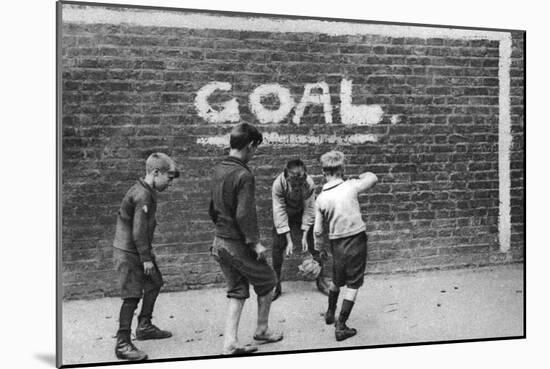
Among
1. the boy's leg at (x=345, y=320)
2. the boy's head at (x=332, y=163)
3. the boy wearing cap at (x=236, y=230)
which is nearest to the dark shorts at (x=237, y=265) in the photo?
the boy wearing cap at (x=236, y=230)

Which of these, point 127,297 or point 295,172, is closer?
point 127,297

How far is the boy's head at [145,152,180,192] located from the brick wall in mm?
42

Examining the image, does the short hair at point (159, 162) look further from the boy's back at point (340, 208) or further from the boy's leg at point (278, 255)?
the boy's back at point (340, 208)

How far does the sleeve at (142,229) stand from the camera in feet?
17.8

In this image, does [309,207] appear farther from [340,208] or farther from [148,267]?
[148,267]

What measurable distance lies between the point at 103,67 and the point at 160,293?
4.32 ft

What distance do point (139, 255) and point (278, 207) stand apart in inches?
34.6

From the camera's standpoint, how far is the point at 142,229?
5.45 meters

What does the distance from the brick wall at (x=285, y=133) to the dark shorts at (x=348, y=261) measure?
9 cm

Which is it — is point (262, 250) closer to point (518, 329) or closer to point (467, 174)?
point (467, 174)

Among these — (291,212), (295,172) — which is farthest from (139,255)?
(295,172)

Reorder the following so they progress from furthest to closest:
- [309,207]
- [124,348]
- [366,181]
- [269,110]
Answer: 1. [366,181]
2. [309,207]
3. [269,110]
4. [124,348]

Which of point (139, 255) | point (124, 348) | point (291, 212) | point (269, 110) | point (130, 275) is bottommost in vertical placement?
point (124, 348)

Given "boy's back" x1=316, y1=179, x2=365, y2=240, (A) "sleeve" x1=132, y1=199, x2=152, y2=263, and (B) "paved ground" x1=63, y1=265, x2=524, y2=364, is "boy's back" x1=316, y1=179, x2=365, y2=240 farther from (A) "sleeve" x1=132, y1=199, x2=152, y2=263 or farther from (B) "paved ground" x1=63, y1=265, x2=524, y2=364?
(A) "sleeve" x1=132, y1=199, x2=152, y2=263
